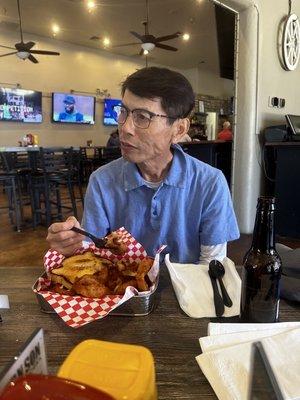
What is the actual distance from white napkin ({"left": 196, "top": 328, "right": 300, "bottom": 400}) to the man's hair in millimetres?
894

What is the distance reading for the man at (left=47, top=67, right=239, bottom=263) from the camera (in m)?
1.22

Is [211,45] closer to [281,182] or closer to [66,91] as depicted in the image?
[66,91]

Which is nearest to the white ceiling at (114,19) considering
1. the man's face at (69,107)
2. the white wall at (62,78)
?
the white wall at (62,78)

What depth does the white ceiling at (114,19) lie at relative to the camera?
21.8 ft

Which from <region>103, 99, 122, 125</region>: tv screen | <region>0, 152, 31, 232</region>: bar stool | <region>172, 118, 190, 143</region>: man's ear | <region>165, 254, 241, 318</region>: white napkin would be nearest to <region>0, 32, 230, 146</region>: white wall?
<region>103, 99, 122, 125</region>: tv screen

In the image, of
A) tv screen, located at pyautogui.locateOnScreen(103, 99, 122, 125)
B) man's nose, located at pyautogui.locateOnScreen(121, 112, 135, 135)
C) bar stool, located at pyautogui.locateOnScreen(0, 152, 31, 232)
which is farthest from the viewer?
tv screen, located at pyautogui.locateOnScreen(103, 99, 122, 125)

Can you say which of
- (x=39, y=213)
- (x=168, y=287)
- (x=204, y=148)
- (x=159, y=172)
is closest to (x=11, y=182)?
(x=39, y=213)

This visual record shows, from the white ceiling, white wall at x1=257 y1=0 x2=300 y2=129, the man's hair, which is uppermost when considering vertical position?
the white ceiling

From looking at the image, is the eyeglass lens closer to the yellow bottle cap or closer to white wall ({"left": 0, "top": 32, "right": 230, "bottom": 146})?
the yellow bottle cap

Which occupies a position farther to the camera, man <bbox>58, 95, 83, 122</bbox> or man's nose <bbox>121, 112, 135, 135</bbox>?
man <bbox>58, 95, 83, 122</bbox>

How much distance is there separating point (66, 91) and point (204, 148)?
22.2 feet

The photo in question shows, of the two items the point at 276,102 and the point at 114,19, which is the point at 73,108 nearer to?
the point at 114,19

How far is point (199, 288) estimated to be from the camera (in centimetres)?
82

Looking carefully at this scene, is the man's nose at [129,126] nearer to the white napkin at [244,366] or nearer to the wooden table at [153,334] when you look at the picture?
the wooden table at [153,334]
